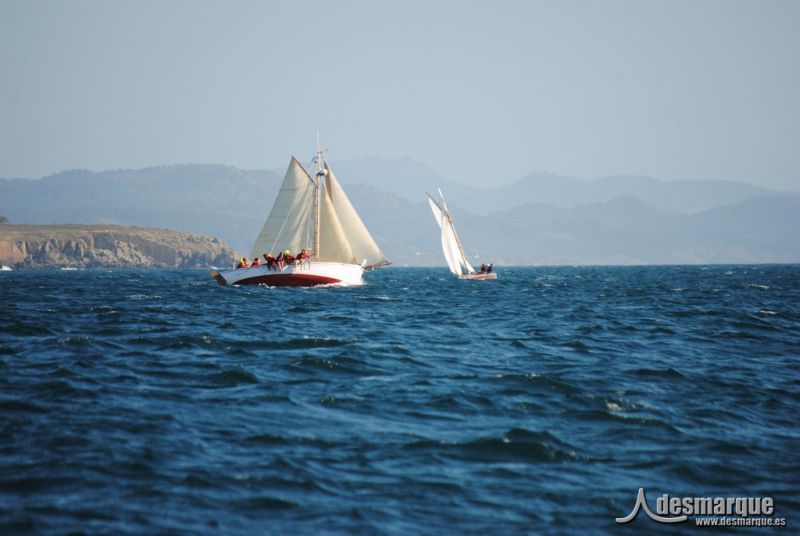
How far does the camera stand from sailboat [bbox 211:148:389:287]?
67.8 metres

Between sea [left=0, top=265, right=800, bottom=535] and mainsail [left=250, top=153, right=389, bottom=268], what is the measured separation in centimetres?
3955

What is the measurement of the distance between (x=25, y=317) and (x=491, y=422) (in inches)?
1030

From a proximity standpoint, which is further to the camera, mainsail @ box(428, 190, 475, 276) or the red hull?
mainsail @ box(428, 190, 475, 276)

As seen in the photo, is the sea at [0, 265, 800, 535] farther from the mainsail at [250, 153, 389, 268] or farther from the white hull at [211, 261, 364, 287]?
the mainsail at [250, 153, 389, 268]

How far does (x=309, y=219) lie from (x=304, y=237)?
1.63 meters

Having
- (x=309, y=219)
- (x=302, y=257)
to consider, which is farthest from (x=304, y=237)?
(x=302, y=257)

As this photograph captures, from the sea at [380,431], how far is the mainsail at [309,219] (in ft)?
130

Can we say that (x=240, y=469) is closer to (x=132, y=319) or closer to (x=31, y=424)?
(x=31, y=424)

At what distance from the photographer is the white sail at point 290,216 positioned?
6931cm
